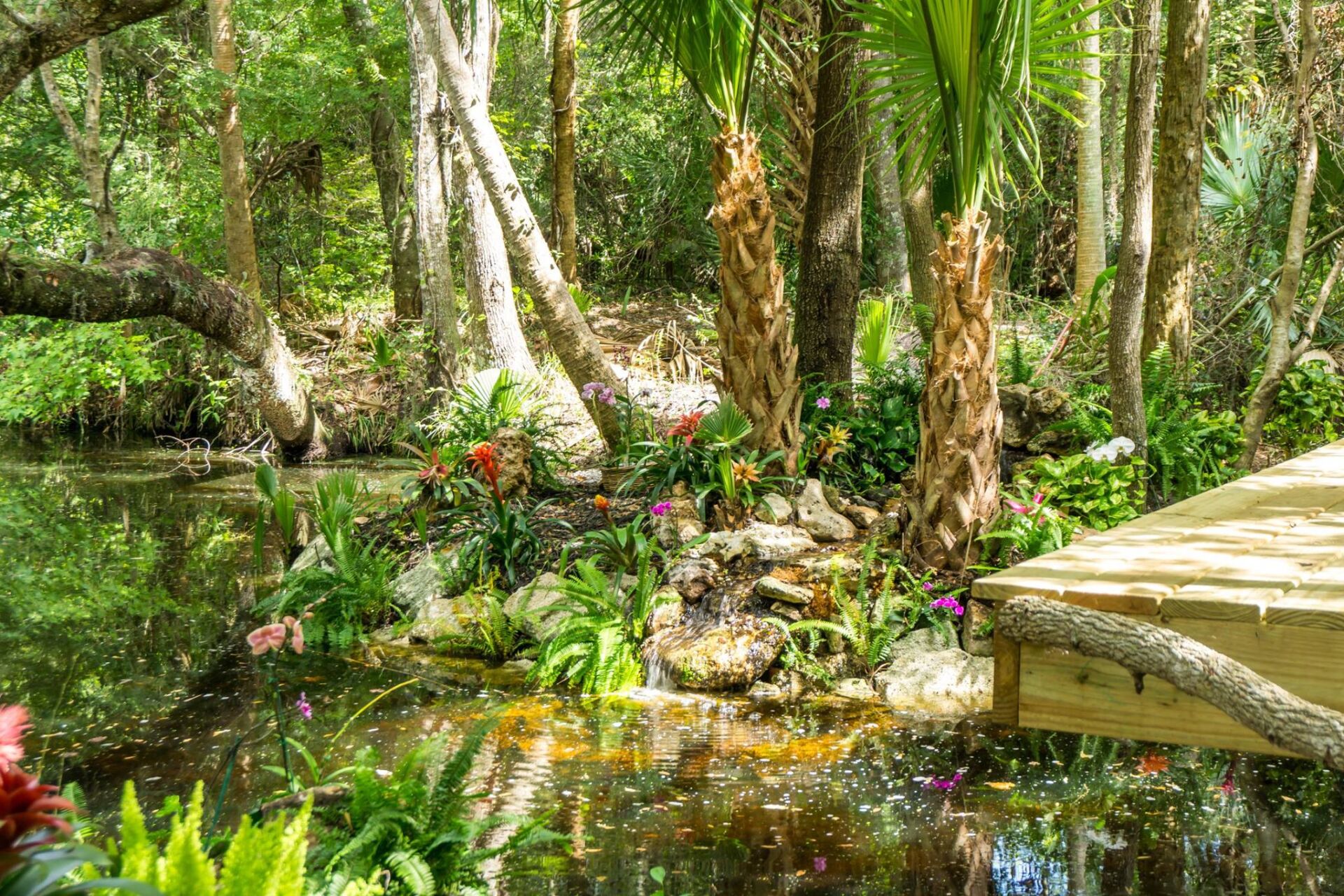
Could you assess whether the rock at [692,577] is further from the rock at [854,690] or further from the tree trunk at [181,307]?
the tree trunk at [181,307]

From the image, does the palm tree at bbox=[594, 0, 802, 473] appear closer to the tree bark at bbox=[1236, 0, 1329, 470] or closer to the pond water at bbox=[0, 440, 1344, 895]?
the pond water at bbox=[0, 440, 1344, 895]

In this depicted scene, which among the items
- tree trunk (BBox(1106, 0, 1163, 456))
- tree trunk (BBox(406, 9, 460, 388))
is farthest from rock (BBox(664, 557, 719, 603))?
tree trunk (BBox(406, 9, 460, 388))

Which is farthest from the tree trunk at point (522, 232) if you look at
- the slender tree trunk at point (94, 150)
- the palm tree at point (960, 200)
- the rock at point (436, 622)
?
the slender tree trunk at point (94, 150)

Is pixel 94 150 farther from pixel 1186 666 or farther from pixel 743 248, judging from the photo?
pixel 1186 666

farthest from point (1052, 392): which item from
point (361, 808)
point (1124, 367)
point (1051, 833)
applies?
point (361, 808)

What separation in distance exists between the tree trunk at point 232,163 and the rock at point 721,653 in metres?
8.46

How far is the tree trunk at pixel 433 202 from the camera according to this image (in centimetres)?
1166

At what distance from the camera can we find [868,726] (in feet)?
16.8

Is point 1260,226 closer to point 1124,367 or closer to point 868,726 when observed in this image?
point 1124,367

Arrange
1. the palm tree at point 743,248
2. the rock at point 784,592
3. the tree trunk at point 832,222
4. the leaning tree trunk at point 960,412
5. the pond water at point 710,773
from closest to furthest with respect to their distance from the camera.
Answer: the pond water at point 710,773
the leaning tree trunk at point 960,412
the rock at point 784,592
the palm tree at point 743,248
the tree trunk at point 832,222

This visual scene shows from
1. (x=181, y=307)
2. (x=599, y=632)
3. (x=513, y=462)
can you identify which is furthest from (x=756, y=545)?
(x=181, y=307)

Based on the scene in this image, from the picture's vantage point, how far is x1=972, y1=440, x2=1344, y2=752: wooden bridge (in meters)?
2.26

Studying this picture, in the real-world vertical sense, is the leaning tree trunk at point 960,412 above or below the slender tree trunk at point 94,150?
below

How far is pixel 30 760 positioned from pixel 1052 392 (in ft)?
20.3
